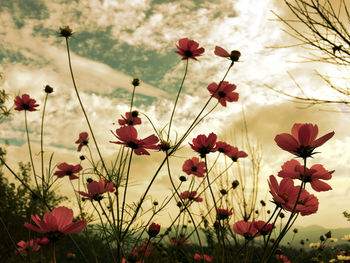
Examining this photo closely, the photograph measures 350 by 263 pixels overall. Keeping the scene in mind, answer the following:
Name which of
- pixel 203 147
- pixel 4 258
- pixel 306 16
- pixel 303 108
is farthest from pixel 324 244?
pixel 4 258

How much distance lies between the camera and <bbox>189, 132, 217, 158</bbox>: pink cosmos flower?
4.19 feet

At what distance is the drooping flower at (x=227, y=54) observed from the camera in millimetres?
1353

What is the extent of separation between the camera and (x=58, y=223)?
30.4 inches

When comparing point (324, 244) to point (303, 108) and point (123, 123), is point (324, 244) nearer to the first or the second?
point (303, 108)

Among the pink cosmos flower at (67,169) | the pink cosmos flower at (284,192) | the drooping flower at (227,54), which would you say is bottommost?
the pink cosmos flower at (284,192)

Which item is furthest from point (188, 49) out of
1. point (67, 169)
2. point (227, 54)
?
point (67, 169)

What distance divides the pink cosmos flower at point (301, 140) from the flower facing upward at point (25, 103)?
5.98 ft

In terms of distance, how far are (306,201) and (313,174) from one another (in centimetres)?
11

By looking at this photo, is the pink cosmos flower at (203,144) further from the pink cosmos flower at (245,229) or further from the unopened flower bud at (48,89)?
the unopened flower bud at (48,89)

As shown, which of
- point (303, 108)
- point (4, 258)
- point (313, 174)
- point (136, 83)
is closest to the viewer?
point (313, 174)

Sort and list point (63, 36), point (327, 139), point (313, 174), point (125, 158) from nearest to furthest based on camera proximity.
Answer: point (327, 139) → point (313, 174) → point (125, 158) → point (63, 36)

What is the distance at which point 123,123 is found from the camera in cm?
157

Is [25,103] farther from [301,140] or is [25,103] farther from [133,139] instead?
[301,140]

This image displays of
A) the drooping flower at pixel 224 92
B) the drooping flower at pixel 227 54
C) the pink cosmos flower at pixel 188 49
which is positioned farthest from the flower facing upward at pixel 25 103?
the drooping flower at pixel 227 54
